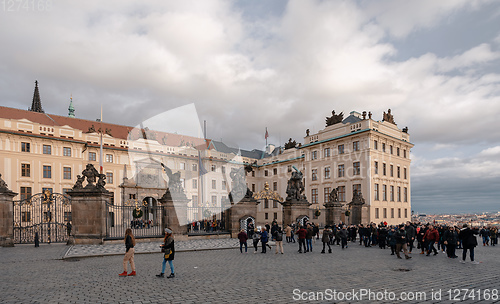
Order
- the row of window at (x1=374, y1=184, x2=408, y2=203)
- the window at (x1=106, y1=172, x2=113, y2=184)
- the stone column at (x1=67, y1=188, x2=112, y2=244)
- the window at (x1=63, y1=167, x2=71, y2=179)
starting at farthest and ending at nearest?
the window at (x1=106, y1=172, x2=113, y2=184)
the row of window at (x1=374, y1=184, x2=408, y2=203)
the window at (x1=63, y1=167, x2=71, y2=179)
the stone column at (x1=67, y1=188, x2=112, y2=244)

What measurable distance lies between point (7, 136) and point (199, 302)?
4876 centimetres

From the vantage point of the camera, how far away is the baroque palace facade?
1858 inches

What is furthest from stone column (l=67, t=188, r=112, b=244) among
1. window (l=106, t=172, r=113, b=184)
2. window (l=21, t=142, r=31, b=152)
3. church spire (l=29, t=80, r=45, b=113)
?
church spire (l=29, t=80, r=45, b=113)

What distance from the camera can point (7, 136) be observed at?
45562 millimetres

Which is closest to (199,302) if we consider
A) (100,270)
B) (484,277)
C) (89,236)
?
(100,270)

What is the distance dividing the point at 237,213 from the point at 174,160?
38.0 metres

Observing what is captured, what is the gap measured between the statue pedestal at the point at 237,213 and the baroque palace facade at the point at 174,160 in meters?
15.1

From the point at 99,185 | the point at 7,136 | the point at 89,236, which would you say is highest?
Answer: the point at 7,136

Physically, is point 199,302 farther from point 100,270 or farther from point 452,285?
point 452,285

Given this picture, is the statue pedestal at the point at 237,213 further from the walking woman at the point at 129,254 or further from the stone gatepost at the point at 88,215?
the walking woman at the point at 129,254

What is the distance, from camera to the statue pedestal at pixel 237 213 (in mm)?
25969

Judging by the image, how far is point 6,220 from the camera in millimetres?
20531

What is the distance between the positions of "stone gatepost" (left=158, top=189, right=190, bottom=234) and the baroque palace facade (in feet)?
57.4

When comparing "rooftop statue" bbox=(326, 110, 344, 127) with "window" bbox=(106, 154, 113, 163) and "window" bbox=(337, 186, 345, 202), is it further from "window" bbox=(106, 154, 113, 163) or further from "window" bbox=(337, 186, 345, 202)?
"window" bbox=(106, 154, 113, 163)
